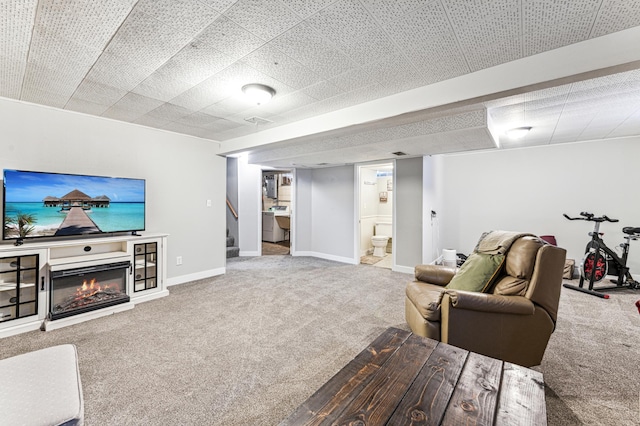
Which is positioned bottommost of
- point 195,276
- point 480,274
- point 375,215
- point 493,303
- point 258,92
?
point 195,276

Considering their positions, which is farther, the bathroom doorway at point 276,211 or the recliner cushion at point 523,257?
the bathroom doorway at point 276,211

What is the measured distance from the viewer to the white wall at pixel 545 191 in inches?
181

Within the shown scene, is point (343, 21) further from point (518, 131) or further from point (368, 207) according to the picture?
point (368, 207)

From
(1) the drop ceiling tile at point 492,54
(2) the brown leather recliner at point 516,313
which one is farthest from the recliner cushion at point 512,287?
(1) the drop ceiling tile at point 492,54

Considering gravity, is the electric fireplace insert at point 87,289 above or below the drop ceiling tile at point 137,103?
below

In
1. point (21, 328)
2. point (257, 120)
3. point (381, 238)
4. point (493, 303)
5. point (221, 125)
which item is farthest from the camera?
point (381, 238)

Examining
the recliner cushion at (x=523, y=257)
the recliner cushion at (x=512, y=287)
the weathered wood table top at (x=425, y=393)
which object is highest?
the recliner cushion at (x=523, y=257)

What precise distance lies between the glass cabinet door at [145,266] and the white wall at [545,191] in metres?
5.57

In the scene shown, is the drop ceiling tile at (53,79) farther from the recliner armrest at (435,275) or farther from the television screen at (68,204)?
the recliner armrest at (435,275)

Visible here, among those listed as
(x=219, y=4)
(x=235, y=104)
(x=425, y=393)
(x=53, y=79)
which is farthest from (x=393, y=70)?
(x=53, y=79)

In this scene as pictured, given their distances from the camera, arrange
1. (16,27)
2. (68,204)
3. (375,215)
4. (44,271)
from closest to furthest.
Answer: (16,27)
(44,271)
(68,204)
(375,215)

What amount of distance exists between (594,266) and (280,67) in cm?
501

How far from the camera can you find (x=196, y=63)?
2148 millimetres

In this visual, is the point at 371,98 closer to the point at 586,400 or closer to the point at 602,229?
the point at 586,400
